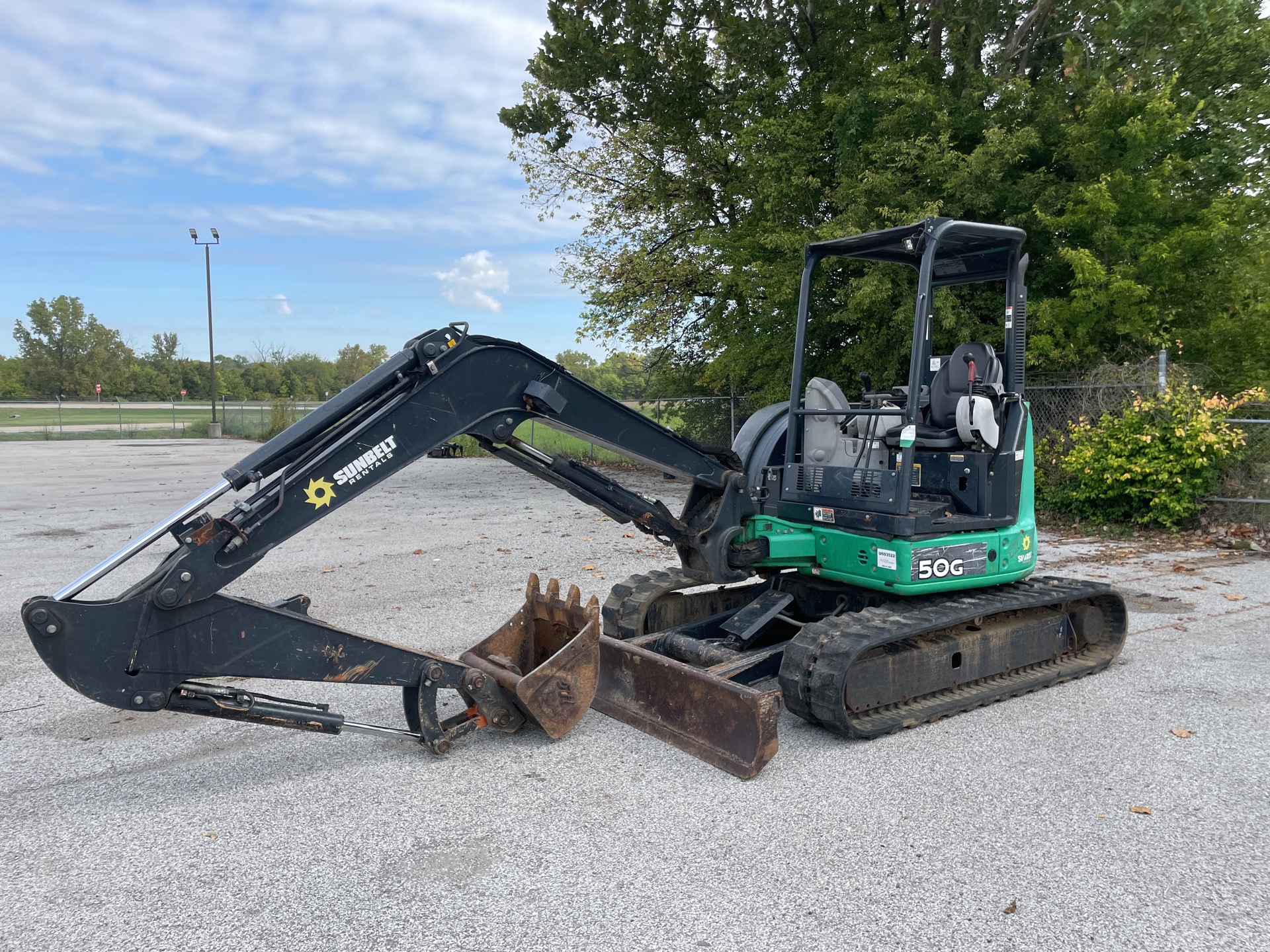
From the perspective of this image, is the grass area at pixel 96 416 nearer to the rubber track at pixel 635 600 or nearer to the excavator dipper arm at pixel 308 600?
the rubber track at pixel 635 600

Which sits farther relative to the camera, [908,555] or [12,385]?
[12,385]

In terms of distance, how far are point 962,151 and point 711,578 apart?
10879mm

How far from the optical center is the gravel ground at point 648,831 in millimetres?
3363

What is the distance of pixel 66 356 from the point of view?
74.7 metres

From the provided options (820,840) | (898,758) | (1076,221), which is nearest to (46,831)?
(820,840)

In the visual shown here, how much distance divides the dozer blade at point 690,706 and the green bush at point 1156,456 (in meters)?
8.61

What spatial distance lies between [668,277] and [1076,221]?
31.9ft

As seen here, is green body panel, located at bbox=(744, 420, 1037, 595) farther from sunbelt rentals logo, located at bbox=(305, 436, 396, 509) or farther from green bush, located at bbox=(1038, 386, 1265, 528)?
green bush, located at bbox=(1038, 386, 1265, 528)

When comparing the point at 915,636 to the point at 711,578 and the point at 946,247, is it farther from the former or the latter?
the point at 946,247

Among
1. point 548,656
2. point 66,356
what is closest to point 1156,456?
point 548,656

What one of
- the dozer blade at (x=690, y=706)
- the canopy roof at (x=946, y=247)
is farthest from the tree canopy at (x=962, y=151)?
the dozer blade at (x=690, y=706)

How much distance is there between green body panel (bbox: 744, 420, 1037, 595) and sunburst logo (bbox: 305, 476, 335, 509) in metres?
2.71

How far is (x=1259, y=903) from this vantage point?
347 cm

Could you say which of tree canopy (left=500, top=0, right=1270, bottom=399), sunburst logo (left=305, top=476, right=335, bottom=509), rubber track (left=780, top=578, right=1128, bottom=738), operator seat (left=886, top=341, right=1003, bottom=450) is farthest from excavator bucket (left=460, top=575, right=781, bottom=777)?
tree canopy (left=500, top=0, right=1270, bottom=399)
